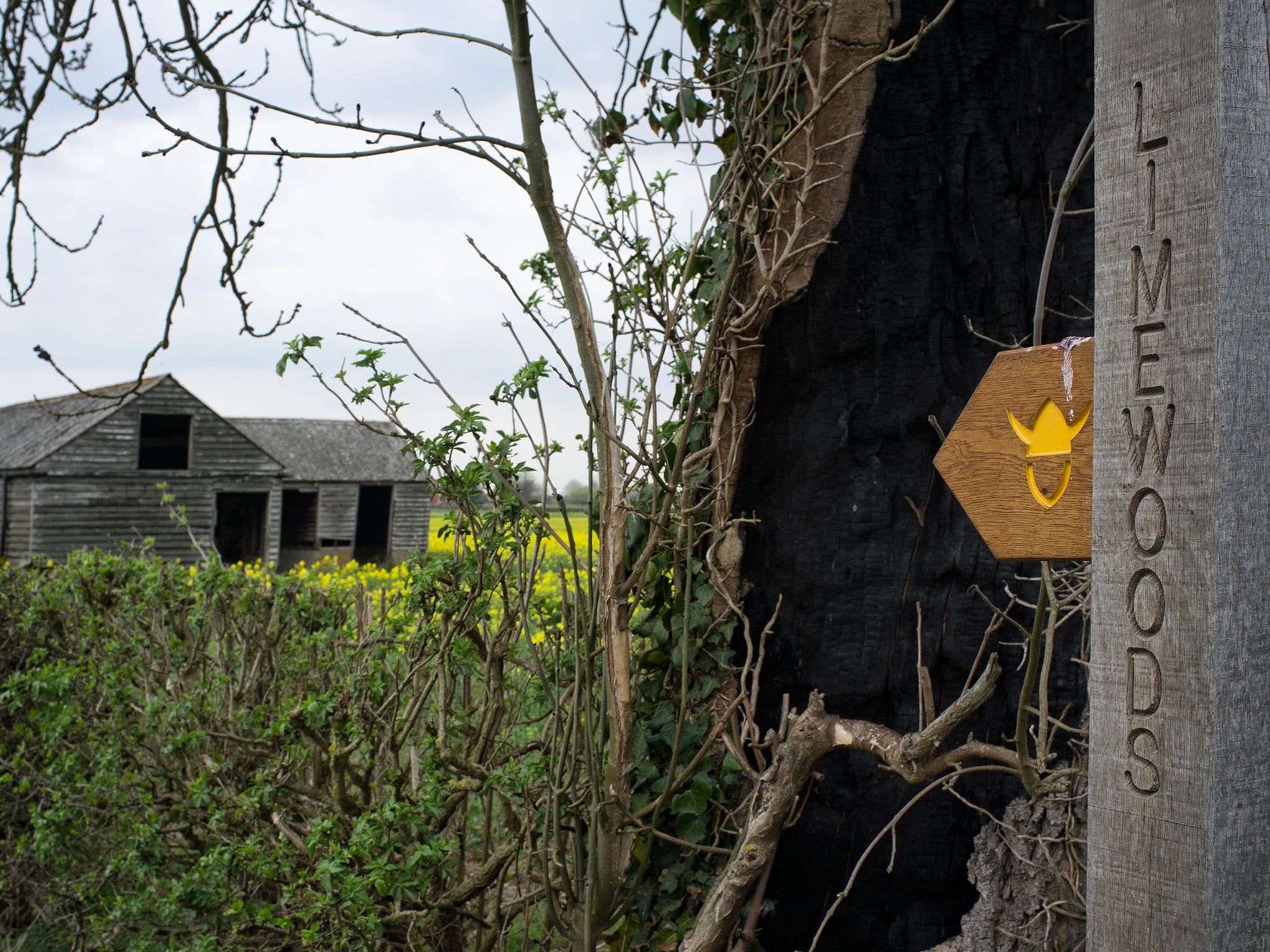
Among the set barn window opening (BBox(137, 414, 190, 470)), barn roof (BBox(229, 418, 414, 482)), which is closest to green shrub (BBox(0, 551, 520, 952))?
barn window opening (BBox(137, 414, 190, 470))

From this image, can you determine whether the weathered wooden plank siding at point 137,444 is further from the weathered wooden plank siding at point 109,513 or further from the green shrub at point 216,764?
the green shrub at point 216,764

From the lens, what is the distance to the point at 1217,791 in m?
1.24

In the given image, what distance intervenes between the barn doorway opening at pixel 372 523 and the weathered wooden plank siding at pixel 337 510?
1.70 meters

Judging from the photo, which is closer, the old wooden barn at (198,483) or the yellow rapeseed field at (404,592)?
the yellow rapeseed field at (404,592)

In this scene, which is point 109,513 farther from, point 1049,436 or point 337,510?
point 1049,436

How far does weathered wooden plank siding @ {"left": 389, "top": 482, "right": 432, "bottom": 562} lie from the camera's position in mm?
24438

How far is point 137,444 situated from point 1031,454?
64.2ft

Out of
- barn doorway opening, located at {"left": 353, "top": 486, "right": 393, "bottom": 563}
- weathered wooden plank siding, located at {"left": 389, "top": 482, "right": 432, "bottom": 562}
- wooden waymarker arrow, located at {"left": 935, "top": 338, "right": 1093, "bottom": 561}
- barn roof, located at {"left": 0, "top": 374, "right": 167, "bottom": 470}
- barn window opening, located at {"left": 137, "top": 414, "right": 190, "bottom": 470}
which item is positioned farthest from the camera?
barn doorway opening, located at {"left": 353, "top": 486, "right": 393, "bottom": 563}

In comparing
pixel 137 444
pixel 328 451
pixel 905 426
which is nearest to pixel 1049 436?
pixel 905 426

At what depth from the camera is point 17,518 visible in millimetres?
17688

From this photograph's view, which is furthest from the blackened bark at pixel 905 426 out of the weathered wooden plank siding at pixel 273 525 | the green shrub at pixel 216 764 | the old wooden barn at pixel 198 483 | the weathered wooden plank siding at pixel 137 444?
the weathered wooden plank siding at pixel 273 525

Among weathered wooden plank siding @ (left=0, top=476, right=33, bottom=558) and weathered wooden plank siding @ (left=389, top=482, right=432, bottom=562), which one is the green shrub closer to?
weathered wooden plank siding @ (left=0, top=476, right=33, bottom=558)

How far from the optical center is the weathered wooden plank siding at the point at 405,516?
24.4 metres

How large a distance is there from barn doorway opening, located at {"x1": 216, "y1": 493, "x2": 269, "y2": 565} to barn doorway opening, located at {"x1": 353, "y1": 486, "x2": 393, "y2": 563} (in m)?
3.64
